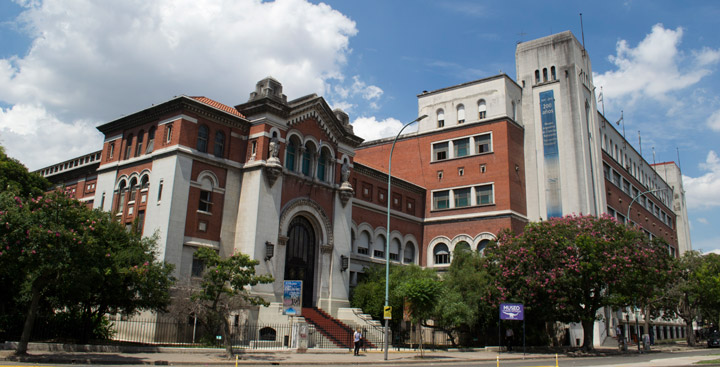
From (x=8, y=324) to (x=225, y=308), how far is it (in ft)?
30.1

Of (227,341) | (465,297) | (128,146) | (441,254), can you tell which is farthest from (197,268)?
(441,254)

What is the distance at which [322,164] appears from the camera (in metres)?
39.6

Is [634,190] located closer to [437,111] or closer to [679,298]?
[679,298]

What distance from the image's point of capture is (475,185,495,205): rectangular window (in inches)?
1969

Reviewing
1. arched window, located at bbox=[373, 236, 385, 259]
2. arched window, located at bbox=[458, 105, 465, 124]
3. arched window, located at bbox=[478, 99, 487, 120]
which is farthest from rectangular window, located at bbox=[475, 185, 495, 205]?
arched window, located at bbox=[373, 236, 385, 259]

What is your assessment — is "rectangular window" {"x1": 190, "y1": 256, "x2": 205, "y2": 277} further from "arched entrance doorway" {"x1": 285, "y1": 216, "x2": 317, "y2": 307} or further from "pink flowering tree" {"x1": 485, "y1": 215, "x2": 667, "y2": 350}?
"pink flowering tree" {"x1": 485, "y1": 215, "x2": 667, "y2": 350}

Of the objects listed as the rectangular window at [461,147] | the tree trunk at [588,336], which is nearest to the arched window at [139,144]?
the rectangular window at [461,147]

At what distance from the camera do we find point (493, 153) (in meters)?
50.6

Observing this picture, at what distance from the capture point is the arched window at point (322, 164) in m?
39.3

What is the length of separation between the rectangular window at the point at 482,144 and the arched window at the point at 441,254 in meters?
9.45

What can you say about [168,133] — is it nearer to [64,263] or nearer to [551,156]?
[64,263]

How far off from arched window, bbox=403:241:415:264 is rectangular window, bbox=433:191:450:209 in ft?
15.5

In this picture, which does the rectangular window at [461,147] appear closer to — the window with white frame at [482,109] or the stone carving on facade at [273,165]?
the window with white frame at [482,109]

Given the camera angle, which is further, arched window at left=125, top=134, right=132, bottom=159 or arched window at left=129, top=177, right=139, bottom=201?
arched window at left=125, top=134, right=132, bottom=159
